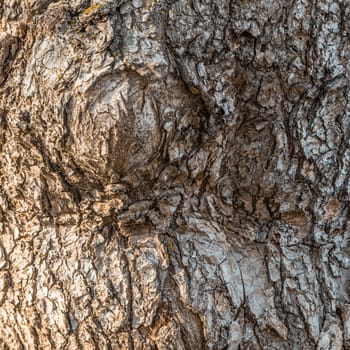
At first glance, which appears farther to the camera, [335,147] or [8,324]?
[8,324]

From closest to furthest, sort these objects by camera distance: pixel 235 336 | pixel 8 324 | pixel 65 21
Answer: pixel 65 21, pixel 235 336, pixel 8 324

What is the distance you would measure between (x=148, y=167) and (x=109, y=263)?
29cm

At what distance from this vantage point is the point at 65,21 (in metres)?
1.24

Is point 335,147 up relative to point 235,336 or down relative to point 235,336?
up

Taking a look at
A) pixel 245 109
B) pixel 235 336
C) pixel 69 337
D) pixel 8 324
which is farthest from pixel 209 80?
pixel 8 324

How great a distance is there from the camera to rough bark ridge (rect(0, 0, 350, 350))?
123 centimetres

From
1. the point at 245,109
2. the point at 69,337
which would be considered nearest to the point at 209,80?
the point at 245,109

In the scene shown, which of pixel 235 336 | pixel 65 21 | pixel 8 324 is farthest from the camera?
pixel 8 324

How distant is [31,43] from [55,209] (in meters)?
0.45

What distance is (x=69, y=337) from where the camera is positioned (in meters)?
1.36

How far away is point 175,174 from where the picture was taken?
4.36ft

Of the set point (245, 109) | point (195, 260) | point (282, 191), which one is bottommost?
point (195, 260)

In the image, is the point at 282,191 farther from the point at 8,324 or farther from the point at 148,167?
the point at 8,324

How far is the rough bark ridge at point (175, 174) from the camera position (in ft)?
4.03
